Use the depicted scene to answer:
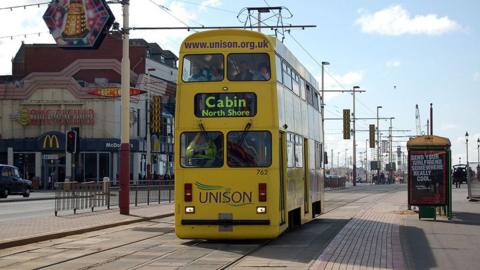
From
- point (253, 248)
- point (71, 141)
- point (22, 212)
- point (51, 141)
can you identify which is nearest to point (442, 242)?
point (253, 248)

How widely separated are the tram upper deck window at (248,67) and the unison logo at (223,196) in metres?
2.41

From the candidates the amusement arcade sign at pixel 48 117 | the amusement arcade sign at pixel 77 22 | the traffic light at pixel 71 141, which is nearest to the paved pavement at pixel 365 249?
the traffic light at pixel 71 141

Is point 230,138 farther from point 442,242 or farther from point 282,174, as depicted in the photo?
point 442,242

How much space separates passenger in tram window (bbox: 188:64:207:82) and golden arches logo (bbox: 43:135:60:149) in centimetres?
5103

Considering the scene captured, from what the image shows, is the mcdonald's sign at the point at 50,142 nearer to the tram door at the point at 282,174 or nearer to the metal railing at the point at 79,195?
the metal railing at the point at 79,195

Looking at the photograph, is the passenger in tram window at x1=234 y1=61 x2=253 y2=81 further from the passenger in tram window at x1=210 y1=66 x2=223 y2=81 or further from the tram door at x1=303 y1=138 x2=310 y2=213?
the tram door at x1=303 y1=138 x2=310 y2=213

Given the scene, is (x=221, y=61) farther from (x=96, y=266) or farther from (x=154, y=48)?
(x=154, y=48)

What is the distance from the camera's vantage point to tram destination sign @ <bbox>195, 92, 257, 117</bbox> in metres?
15.4

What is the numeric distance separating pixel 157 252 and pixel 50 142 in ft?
172

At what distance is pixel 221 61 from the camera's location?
1572 centimetres

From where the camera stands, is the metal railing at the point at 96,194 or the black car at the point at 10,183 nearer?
the metal railing at the point at 96,194

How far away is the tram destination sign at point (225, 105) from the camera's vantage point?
15.4m

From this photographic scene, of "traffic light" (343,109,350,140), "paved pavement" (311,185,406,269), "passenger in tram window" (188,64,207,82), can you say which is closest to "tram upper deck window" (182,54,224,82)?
"passenger in tram window" (188,64,207,82)

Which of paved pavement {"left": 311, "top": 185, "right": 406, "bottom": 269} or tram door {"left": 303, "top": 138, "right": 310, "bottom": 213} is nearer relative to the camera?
paved pavement {"left": 311, "top": 185, "right": 406, "bottom": 269}
